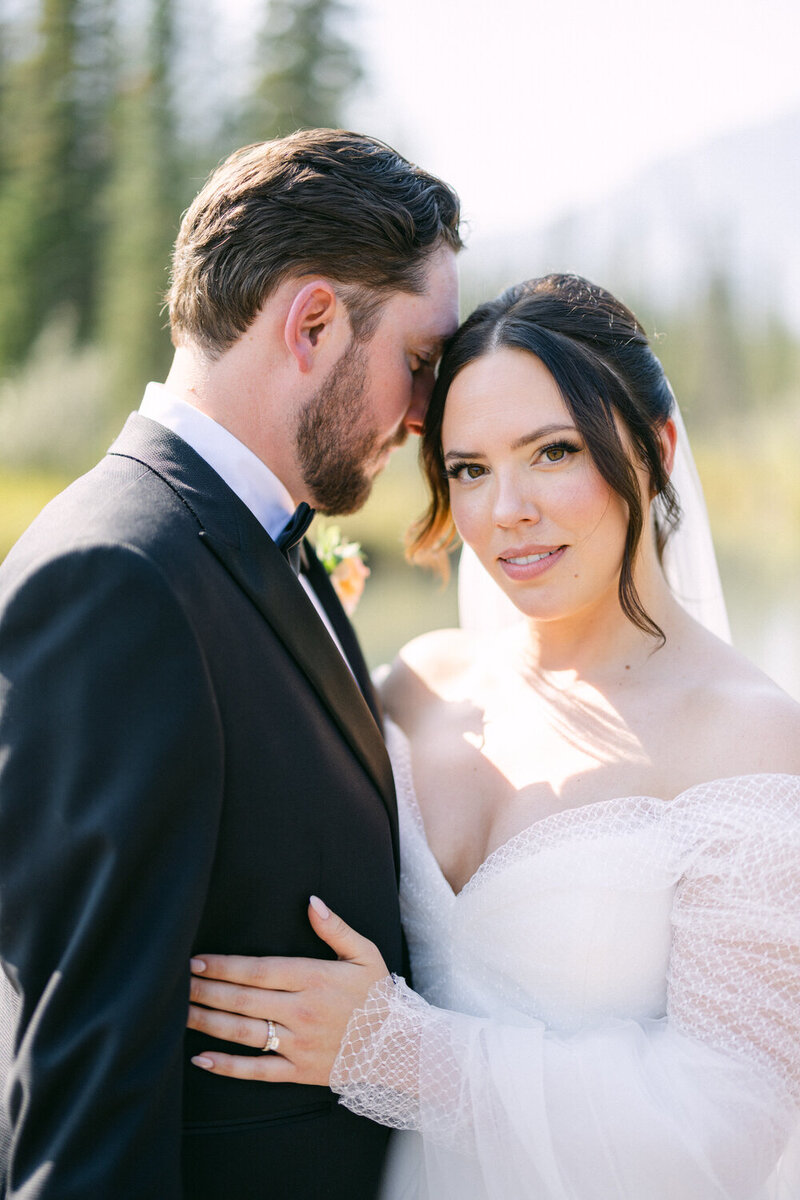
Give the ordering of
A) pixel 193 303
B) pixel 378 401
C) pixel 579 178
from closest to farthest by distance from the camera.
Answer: pixel 193 303 < pixel 378 401 < pixel 579 178

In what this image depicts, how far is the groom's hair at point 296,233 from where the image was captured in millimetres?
1720

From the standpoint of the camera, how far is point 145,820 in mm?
1172

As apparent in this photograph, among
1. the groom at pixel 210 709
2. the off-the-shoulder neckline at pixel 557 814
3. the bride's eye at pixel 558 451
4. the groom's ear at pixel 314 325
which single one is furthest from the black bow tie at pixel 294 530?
the off-the-shoulder neckline at pixel 557 814

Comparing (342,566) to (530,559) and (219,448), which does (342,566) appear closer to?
(530,559)

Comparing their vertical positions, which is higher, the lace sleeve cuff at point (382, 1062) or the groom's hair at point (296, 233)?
the groom's hair at point (296, 233)

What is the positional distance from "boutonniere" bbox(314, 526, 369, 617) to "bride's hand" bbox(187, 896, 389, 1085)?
108cm

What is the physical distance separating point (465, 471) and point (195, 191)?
16.7ft

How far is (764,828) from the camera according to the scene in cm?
152

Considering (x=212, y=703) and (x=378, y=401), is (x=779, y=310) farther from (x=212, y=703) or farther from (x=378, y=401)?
(x=212, y=703)

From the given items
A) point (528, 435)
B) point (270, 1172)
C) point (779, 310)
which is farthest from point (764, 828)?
point (779, 310)

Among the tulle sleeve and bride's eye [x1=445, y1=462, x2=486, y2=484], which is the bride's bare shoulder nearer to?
bride's eye [x1=445, y1=462, x2=486, y2=484]

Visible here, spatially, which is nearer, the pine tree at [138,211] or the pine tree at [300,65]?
the pine tree at [138,211]

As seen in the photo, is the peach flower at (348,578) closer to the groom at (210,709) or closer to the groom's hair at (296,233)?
the groom at (210,709)

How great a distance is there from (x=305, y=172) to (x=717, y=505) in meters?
5.06
